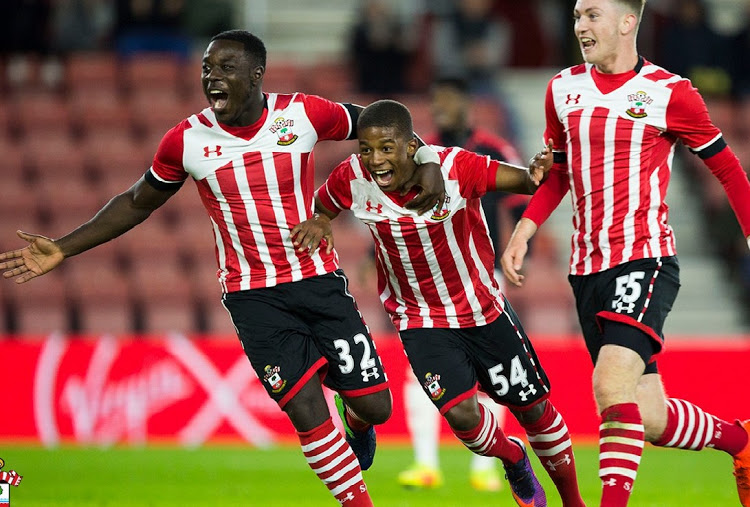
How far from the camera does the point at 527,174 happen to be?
17.5 feet

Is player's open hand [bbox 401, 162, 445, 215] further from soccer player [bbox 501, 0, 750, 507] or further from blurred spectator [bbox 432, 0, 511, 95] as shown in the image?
blurred spectator [bbox 432, 0, 511, 95]

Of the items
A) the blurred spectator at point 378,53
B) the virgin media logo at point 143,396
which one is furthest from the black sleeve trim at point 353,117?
the blurred spectator at point 378,53

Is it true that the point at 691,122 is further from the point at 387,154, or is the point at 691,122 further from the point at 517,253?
the point at 387,154

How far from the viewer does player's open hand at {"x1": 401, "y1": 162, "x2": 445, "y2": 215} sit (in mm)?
5273

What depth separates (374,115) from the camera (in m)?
5.30

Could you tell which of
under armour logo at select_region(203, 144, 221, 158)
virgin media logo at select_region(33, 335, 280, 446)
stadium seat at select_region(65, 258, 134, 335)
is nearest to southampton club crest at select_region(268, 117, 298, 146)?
under armour logo at select_region(203, 144, 221, 158)

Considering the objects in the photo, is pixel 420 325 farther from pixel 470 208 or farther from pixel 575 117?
pixel 575 117

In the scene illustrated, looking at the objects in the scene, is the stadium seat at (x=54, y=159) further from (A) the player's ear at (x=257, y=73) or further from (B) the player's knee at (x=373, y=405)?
(B) the player's knee at (x=373, y=405)

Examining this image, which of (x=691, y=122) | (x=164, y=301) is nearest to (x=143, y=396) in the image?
(x=164, y=301)

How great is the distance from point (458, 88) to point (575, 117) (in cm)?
259

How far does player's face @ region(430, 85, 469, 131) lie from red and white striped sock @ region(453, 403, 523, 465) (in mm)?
2722

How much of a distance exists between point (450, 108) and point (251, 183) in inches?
103

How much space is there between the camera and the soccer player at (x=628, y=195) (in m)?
5.08

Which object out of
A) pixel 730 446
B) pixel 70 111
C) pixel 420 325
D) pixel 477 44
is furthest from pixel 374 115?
pixel 70 111
